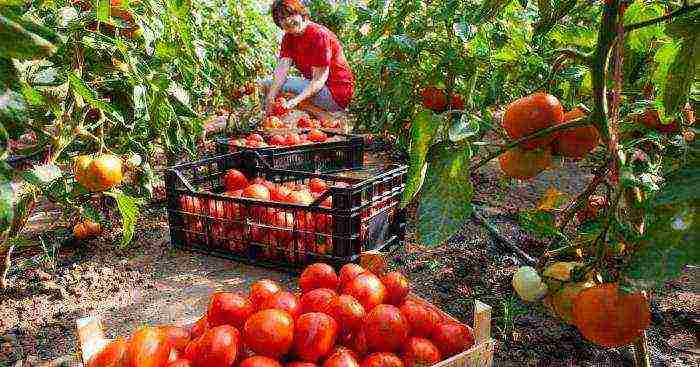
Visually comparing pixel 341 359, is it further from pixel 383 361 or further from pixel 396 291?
pixel 396 291

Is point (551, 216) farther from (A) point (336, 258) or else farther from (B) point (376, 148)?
(B) point (376, 148)

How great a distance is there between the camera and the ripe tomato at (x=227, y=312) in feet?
4.80

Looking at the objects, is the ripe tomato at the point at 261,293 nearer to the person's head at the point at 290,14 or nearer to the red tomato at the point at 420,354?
the red tomato at the point at 420,354

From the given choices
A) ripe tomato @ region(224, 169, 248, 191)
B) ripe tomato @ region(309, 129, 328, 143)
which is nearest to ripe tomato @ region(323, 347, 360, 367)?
ripe tomato @ region(224, 169, 248, 191)

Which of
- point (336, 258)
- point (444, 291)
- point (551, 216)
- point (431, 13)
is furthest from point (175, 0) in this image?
point (431, 13)

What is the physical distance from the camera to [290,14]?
432 cm

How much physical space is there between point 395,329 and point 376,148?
3516 mm

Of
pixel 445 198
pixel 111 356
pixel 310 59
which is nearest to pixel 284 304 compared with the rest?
pixel 111 356

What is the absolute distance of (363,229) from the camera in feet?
7.89

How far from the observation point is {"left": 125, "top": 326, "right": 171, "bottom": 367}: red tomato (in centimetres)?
127

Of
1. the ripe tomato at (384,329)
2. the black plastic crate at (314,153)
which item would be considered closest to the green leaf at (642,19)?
the ripe tomato at (384,329)

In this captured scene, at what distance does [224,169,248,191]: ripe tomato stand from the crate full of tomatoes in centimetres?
136

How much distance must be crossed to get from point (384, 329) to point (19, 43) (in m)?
1.09

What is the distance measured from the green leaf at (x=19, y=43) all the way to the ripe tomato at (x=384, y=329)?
1073 mm
